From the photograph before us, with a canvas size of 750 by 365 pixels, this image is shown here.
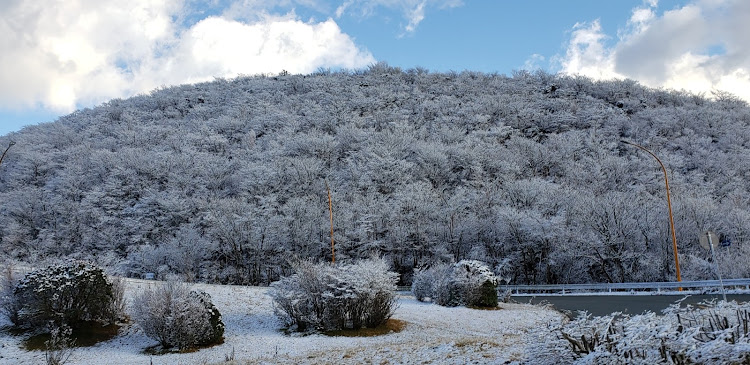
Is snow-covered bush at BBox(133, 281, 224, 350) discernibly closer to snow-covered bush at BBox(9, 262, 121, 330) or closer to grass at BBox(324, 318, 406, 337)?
snow-covered bush at BBox(9, 262, 121, 330)

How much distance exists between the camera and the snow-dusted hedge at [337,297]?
13648 mm

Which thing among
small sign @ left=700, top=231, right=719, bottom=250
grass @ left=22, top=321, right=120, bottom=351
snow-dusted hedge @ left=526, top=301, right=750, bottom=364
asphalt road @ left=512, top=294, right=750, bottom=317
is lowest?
grass @ left=22, top=321, right=120, bottom=351

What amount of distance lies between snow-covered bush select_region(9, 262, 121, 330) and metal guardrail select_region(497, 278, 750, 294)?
15984 mm

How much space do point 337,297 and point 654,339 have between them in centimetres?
968

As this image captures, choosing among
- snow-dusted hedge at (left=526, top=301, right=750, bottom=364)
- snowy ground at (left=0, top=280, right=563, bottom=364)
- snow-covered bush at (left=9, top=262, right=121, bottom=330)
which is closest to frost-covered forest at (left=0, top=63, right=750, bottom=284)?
snow-covered bush at (left=9, top=262, right=121, bottom=330)

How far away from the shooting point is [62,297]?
13102mm

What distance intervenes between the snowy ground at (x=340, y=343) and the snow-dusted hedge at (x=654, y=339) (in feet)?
2.46

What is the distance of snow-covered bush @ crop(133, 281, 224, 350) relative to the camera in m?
11.9

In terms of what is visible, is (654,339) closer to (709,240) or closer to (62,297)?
(709,240)

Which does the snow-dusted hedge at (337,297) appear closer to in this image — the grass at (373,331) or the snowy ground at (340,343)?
the grass at (373,331)

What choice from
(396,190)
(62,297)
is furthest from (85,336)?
(396,190)

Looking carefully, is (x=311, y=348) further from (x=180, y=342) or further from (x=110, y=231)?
(x=110, y=231)

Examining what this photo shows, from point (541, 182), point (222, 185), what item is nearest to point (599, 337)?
point (541, 182)

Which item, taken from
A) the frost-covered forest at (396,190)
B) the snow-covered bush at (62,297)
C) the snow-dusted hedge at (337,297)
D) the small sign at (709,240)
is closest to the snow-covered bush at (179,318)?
the snow-covered bush at (62,297)
